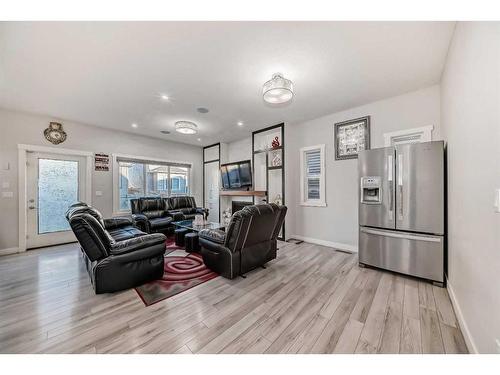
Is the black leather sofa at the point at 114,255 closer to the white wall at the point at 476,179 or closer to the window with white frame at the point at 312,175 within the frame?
the white wall at the point at 476,179

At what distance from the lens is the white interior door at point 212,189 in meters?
6.88

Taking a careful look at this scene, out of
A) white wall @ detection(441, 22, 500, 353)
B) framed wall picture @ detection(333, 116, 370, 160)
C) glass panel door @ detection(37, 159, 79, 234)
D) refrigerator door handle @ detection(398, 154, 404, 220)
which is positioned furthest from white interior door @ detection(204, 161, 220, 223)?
white wall @ detection(441, 22, 500, 353)

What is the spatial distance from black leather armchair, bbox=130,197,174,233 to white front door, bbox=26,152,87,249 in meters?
1.23

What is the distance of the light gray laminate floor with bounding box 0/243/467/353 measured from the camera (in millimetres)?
1552

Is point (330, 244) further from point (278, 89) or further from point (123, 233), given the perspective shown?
point (123, 233)

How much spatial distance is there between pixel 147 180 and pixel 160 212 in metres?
1.23

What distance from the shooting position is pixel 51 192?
4.37m

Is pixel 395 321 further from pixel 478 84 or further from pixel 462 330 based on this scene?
pixel 478 84

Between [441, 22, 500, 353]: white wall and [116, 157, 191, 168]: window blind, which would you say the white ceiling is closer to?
[441, 22, 500, 353]: white wall

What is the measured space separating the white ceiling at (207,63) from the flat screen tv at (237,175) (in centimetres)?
196

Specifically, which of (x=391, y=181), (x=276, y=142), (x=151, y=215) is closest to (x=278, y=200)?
(x=276, y=142)

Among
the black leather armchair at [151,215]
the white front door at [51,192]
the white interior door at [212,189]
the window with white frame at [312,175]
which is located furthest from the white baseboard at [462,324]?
the white front door at [51,192]

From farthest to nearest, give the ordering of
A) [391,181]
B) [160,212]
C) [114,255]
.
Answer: [160,212]
[391,181]
[114,255]
